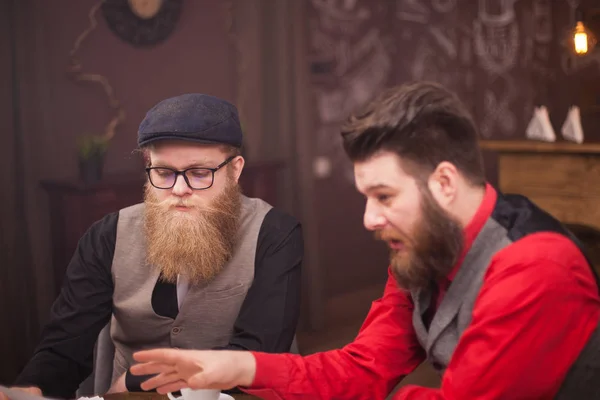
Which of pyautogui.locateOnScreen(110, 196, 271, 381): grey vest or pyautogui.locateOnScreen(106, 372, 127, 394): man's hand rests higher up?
pyautogui.locateOnScreen(110, 196, 271, 381): grey vest

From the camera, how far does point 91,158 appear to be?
3508 mm

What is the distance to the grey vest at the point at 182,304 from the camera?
85.0 inches

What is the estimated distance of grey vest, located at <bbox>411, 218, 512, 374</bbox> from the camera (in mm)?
1422

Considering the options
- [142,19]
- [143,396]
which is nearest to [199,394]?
[143,396]

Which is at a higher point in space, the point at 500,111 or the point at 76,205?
the point at 500,111

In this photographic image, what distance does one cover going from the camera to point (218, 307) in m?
2.18

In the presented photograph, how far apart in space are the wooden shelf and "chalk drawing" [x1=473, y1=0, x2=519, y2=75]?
176cm

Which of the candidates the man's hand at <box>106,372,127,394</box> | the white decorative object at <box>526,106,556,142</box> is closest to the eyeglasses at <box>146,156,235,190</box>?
the man's hand at <box>106,372,127,394</box>

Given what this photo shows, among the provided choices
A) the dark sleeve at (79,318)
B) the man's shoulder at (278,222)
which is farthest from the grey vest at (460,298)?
the dark sleeve at (79,318)

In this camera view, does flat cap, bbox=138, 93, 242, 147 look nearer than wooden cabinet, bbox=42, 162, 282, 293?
Yes

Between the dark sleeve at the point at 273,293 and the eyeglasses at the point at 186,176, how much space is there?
0.25 metres

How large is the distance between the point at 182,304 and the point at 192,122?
0.53 metres

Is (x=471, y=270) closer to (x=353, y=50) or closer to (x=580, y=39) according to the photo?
(x=580, y=39)

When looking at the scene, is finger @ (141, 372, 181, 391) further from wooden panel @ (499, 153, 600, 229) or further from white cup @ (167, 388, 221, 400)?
wooden panel @ (499, 153, 600, 229)
